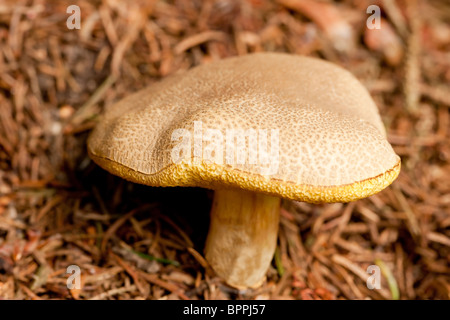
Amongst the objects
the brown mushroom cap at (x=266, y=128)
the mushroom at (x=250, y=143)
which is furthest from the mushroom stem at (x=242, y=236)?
the brown mushroom cap at (x=266, y=128)

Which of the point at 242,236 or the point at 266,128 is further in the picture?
the point at 242,236

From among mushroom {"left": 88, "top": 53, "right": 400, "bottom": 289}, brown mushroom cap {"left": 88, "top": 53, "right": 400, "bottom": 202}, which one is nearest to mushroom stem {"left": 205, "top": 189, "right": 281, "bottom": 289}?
mushroom {"left": 88, "top": 53, "right": 400, "bottom": 289}

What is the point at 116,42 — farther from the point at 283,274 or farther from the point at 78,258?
the point at 283,274

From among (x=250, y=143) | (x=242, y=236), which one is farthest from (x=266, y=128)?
(x=242, y=236)

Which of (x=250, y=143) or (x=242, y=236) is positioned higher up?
(x=250, y=143)

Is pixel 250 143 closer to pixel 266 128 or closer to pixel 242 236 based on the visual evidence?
pixel 266 128
